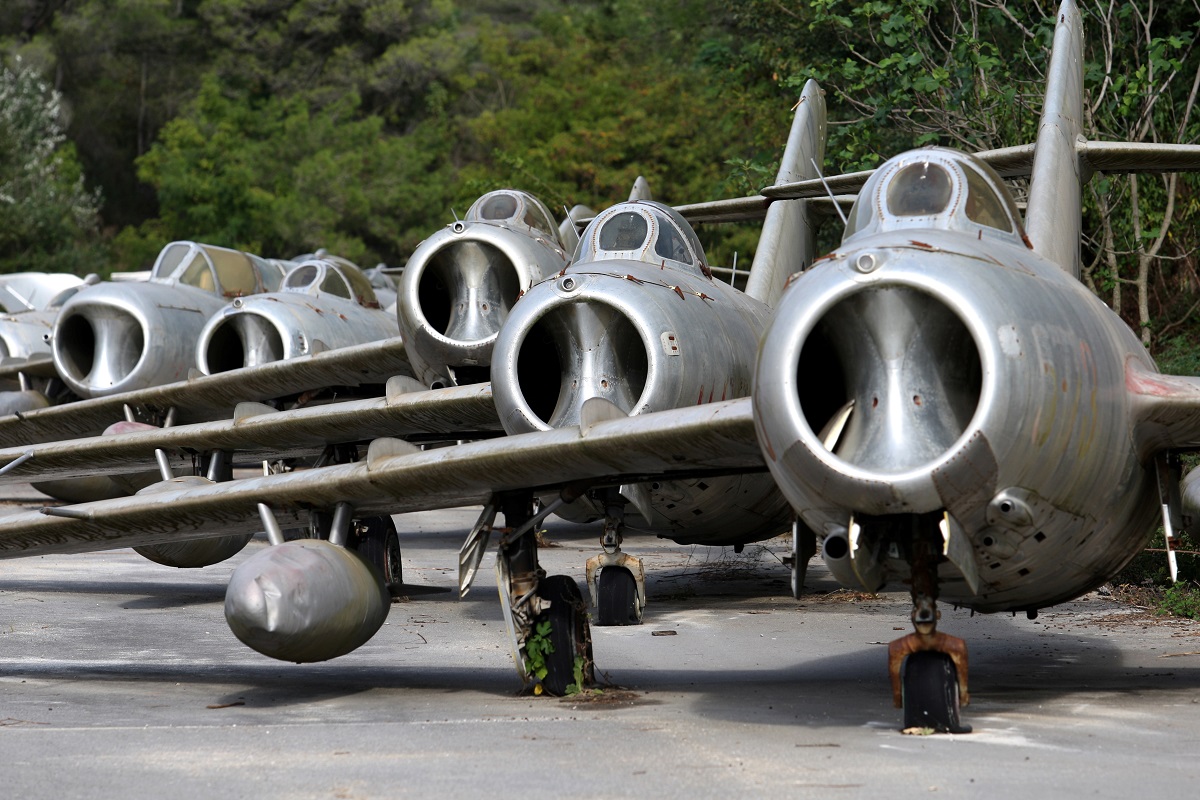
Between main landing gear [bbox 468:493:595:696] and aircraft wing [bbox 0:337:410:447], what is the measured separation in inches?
297

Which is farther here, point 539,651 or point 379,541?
point 379,541

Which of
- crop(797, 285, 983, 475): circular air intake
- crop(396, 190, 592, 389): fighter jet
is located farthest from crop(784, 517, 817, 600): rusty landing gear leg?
crop(396, 190, 592, 389): fighter jet

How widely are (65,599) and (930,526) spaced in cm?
991

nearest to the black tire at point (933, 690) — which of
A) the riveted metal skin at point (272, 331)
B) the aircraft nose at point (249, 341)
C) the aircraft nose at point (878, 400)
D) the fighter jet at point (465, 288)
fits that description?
the aircraft nose at point (878, 400)

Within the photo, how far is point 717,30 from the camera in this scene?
4775cm

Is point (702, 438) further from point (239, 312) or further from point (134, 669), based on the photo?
point (239, 312)

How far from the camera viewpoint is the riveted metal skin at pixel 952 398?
20.8 ft

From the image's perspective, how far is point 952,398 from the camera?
6.88 meters

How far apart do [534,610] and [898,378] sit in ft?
10.6

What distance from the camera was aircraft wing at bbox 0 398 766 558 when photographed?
791cm

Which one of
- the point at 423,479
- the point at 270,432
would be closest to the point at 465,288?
the point at 270,432

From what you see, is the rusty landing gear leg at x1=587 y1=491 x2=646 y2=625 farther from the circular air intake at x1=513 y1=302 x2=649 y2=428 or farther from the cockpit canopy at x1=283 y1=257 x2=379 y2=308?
the cockpit canopy at x1=283 y1=257 x2=379 y2=308

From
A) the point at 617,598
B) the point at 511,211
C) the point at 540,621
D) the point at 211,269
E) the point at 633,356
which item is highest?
the point at 511,211

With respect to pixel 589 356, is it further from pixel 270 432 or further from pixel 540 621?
pixel 270 432
